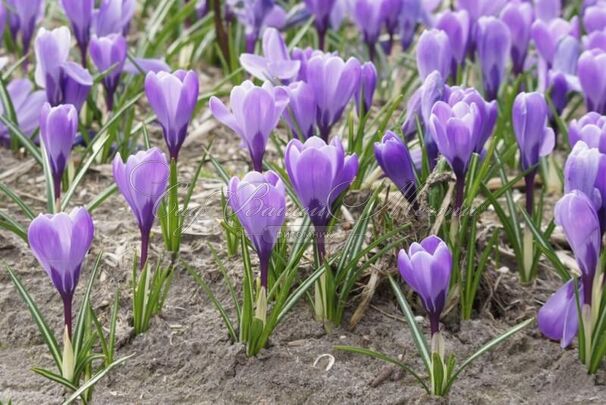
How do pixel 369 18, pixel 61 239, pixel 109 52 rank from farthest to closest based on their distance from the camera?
pixel 369 18, pixel 109 52, pixel 61 239

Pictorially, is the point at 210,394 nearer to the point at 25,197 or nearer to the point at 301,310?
the point at 301,310

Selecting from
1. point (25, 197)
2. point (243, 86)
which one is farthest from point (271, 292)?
point (25, 197)

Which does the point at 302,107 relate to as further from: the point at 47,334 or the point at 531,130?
the point at 47,334

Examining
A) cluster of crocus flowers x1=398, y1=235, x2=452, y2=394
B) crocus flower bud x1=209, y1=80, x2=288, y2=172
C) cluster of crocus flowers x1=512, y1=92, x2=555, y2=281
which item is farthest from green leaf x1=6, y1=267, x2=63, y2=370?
cluster of crocus flowers x1=512, y1=92, x2=555, y2=281

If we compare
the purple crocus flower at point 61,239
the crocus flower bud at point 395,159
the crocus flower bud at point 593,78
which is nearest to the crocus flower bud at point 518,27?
the crocus flower bud at point 593,78

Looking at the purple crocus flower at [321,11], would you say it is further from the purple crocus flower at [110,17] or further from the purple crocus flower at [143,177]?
the purple crocus flower at [143,177]

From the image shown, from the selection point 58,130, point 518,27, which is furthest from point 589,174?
point 518,27
